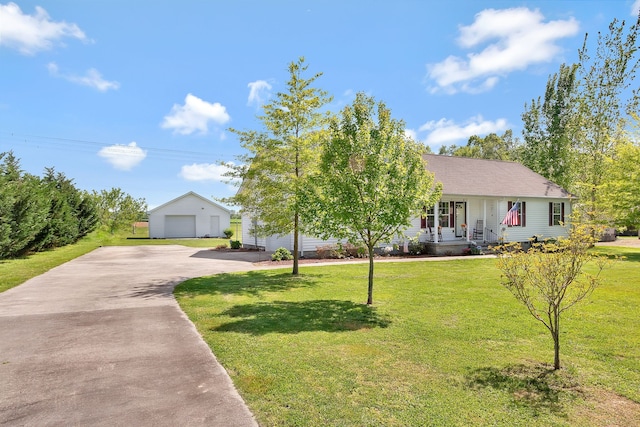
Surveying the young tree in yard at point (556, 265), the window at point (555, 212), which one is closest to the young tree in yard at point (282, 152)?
the young tree in yard at point (556, 265)

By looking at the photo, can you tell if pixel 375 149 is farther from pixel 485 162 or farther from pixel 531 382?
pixel 485 162

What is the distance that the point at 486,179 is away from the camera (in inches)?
945

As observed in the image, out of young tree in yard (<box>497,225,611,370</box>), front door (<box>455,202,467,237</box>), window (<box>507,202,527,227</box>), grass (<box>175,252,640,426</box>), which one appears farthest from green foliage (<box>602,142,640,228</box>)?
young tree in yard (<box>497,225,611,370</box>)

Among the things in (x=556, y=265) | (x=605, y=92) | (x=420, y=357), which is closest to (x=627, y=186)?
(x=556, y=265)

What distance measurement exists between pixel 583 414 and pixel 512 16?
37.7ft

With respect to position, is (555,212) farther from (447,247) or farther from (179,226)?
(179,226)

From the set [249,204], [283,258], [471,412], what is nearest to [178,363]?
[471,412]

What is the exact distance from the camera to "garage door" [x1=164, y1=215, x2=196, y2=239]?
41.1 metres

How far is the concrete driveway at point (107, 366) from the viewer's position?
346cm

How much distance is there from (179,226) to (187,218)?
1.28 metres

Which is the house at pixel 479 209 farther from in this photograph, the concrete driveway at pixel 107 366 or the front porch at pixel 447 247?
the concrete driveway at pixel 107 366

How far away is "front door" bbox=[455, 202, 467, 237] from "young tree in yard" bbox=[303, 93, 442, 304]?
15029mm

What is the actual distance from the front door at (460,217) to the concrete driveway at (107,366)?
1794 centimetres

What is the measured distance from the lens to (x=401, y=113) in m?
7.95
